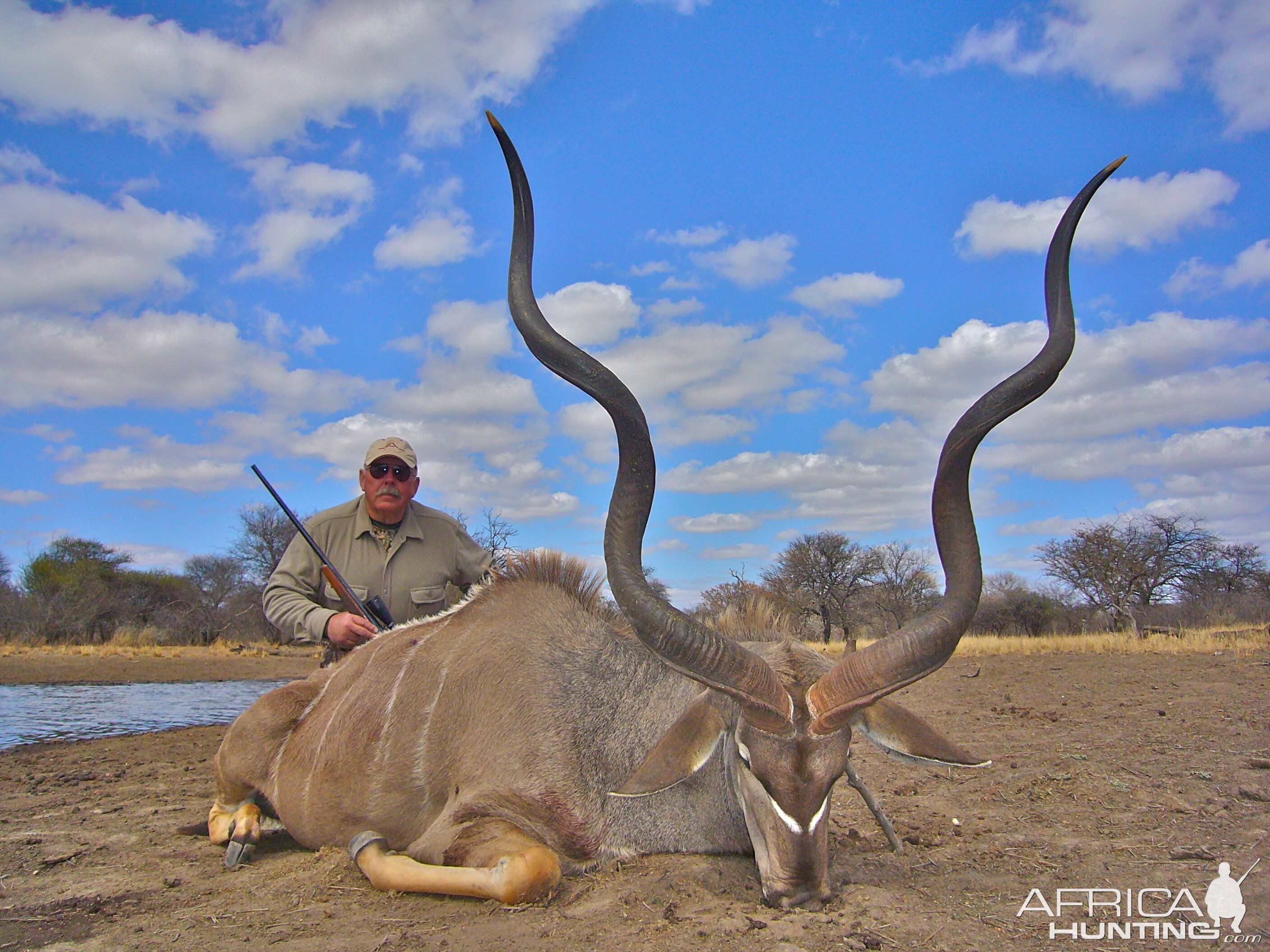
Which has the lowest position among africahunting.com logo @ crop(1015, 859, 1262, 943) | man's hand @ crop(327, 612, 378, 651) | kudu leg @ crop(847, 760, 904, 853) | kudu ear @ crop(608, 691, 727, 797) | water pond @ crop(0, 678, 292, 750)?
water pond @ crop(0, 678, 292, 750)

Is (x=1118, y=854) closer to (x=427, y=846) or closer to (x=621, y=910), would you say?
(x=621, y=910)

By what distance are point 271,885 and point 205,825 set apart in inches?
59.0

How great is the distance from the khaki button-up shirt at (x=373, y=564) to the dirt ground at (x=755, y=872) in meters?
1.59

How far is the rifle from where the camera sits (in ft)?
18.7

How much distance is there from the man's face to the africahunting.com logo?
174 inches

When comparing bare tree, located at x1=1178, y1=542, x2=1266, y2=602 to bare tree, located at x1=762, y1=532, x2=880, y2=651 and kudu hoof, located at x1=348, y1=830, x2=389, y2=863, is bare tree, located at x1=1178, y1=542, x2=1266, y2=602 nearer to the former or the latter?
bare tree, located at x1=762, y1=532, x2=880, y2=651

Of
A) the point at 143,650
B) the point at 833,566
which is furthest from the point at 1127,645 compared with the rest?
the point at 143,650

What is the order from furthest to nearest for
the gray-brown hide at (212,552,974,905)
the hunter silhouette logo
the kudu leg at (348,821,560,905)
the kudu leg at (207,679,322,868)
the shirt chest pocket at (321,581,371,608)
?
1. the shirt chest pocket at (321,581,371,608)
2. the kudu leg at (207,679,322,868)
3. the gray-brown hide at (212,552,974,905)
4. the kudu leg at (348,821,560,905)
5. the hunter silhouette logo

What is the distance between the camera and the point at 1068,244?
4051 millimetres

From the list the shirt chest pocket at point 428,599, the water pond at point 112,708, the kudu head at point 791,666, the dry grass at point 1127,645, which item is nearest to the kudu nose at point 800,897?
the kudu head at point 791,666

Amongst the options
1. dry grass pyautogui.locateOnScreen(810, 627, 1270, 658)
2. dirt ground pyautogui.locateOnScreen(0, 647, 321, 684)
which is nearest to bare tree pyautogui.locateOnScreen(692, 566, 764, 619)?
dry grass pyautogui.locateOnScreen(810, 627, 1270, 658)

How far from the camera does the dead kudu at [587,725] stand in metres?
3.32

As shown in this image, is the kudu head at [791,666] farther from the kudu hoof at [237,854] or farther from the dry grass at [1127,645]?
the dry grass at [1127,645]

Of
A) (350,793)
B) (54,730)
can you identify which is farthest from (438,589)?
(54,730)
